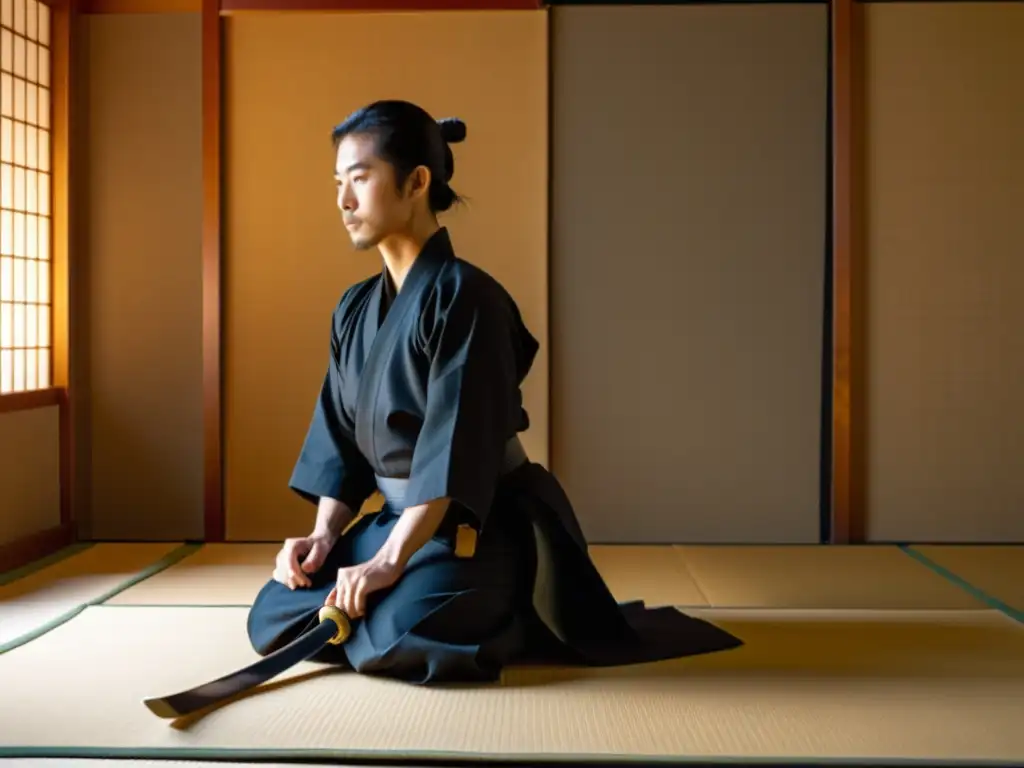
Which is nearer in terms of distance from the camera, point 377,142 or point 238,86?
point 377,142

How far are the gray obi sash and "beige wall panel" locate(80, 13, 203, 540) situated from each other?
199 cm

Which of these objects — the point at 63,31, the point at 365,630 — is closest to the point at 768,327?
the point at 365,630

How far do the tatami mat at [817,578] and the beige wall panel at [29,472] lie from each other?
2297 millimetres

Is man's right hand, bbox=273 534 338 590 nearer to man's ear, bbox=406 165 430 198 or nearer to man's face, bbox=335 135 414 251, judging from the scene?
man's face, bbox=335 135 414 251

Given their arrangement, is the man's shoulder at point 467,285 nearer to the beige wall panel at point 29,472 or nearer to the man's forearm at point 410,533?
the man's forearm at point 410,533

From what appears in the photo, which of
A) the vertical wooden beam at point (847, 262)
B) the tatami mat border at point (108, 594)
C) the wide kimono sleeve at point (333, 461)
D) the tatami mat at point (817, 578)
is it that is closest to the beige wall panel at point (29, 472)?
the tatami mat border at point (108, 594)

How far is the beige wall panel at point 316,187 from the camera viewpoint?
4387mm

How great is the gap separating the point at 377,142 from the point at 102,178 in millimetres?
2308

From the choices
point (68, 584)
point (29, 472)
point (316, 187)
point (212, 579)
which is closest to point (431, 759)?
point (212, 579)

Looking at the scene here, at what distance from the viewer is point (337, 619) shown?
2.42 metres

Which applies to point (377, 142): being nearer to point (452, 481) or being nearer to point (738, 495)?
point (452, 481)

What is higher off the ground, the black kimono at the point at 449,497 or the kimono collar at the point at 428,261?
the kimono collar at the point at 428,261

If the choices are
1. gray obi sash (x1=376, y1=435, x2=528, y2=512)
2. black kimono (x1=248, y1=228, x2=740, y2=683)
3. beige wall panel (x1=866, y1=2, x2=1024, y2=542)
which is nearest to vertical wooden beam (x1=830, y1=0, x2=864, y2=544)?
beige wall panel (x1=866, y1=2, x2=1024, y2=542)

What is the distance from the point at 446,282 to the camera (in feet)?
8.46
